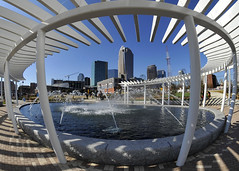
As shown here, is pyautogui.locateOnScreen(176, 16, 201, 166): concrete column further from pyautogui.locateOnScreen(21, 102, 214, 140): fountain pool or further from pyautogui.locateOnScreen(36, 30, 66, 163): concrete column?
pyautogui.locateOnScreen(36, 30, 66, 163): concrete column

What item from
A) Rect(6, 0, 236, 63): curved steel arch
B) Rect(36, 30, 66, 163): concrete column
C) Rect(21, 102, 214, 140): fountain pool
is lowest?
Rect(21, 102, 214, 140): fountain pool

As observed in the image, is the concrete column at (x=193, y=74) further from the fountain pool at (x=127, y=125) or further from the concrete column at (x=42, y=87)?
the concrete column at (x=42, y=87)

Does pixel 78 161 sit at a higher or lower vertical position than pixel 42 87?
lower

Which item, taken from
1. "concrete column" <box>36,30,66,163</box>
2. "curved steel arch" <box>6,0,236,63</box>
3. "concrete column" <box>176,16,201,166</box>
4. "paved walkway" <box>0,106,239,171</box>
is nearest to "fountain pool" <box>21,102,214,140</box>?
"paved walkway" <box>0,106,239,171</box>

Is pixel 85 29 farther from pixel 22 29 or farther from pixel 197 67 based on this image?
pixel 197 67

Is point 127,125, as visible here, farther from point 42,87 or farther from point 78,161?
point 42,87

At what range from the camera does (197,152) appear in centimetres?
365

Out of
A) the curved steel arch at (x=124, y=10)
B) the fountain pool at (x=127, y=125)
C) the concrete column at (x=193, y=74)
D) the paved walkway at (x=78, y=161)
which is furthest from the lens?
the fountain pool at (x=127, y=125)

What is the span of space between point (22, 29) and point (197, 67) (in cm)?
644

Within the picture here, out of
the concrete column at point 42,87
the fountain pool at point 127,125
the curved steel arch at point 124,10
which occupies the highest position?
the curved steel arch at point 124,10

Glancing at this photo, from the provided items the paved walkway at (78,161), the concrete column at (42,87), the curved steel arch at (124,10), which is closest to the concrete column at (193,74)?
the curved steel arch at (124,10)

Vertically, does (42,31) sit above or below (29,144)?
above

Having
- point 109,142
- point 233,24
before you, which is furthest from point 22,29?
point 233,24

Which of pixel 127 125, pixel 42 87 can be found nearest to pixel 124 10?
pixel 42 87
